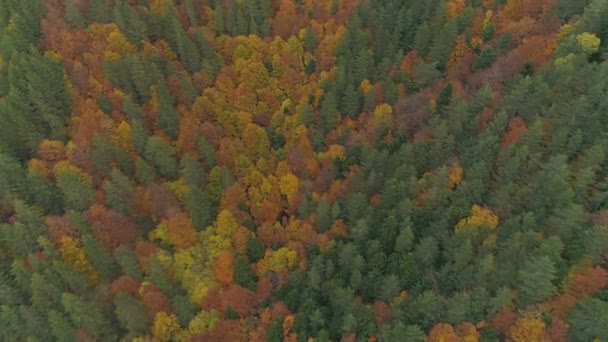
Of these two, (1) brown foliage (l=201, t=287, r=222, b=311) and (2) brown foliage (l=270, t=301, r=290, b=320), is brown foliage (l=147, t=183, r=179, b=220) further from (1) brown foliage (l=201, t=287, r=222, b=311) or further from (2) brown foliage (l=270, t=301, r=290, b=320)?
(2) brown foliage (l=270, t=301, r=290, b=320)

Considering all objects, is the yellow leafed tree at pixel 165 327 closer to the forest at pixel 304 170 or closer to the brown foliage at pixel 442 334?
the forest at pixel 304 170

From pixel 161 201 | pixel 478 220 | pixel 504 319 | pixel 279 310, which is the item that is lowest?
pixel 504 319

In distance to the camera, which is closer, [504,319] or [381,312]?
[504,319]

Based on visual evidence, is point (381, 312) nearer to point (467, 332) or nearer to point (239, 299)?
point (467, 332)

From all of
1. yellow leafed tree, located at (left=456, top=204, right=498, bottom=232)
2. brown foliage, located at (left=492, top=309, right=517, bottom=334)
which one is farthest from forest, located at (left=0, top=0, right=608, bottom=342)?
yellow leafed tree, located at (left=456, top=204, right=498, bottom=232)


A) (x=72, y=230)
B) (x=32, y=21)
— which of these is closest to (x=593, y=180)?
(x=72, y=230)

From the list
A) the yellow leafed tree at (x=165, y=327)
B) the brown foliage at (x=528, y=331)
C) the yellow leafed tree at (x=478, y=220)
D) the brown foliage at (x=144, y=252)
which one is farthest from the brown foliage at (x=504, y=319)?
the brown foliage at (x=144, y=252)

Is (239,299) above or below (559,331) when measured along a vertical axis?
above

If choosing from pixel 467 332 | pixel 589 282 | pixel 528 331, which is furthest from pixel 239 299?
pixel 589 282
